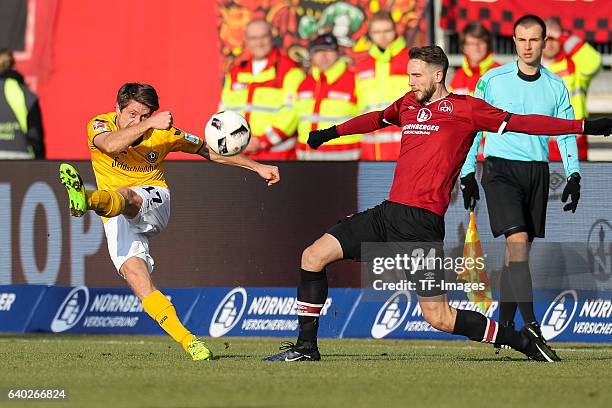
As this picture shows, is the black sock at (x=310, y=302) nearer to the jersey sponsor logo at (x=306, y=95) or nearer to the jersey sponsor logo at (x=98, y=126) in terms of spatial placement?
the jersey sponsor logo at (x=98, y=126)

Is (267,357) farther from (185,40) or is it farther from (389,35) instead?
(185,40)

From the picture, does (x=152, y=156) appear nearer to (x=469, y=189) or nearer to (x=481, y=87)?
(x=469, y=189)

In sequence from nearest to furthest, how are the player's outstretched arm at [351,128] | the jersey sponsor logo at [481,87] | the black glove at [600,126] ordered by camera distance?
the black glove at [600,126]
the player's outstretched arm at [351,128]
the jersey sponsor logo at [481,87]

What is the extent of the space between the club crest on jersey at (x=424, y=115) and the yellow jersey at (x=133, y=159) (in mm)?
1877

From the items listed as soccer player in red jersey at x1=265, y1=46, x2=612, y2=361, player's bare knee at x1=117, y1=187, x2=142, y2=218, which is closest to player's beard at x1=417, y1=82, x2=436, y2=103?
soccer player in red jersey at x1=265, y1=46, x2=612, y2=361

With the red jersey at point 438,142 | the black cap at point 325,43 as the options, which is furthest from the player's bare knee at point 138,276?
the black cap at point 325,43

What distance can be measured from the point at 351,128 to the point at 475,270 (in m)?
2.81

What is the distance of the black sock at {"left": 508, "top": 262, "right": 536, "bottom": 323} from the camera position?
Result: 37.3 feet

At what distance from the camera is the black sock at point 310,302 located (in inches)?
415

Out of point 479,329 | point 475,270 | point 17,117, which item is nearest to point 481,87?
point 475,270

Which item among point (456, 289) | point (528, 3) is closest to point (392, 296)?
point (456, 289)

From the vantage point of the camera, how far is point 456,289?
43.2 ft

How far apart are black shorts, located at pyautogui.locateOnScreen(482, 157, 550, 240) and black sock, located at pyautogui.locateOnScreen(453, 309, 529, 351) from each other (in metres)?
1.16

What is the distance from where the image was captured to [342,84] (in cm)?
1578
